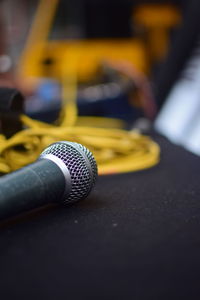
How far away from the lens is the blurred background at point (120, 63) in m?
1.16

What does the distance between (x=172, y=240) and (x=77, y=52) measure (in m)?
1.26

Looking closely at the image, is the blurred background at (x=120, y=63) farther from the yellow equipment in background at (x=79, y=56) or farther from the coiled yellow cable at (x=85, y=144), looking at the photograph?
the coiled yellow cable at (x=85, y=144)

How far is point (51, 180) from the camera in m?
0.50

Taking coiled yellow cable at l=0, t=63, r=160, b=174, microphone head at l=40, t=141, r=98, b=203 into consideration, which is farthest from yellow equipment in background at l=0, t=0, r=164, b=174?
Answer: microphone head at l=40, t=141, r=98, b=203

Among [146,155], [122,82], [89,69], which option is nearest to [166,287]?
[146,155]

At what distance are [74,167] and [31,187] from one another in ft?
0.18

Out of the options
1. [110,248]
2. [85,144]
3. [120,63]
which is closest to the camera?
[110,248]

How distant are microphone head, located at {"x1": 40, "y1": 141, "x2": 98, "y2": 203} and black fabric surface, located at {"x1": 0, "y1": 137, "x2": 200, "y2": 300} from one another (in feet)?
0.07

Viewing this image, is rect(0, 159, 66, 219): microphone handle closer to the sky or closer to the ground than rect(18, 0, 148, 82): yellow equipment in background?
closer to the sky

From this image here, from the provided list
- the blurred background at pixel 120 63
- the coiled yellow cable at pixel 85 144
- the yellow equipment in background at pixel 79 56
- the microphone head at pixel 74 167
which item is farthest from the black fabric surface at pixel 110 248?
the yellow equipment in background at pixel 79 56

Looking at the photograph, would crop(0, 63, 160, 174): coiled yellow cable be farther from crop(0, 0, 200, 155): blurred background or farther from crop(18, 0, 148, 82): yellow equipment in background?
crop(18, 0, 148, 82): yellow equipment in background

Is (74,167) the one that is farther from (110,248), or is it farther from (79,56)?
(79,56)

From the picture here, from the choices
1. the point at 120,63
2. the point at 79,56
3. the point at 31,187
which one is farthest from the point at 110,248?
the point at 79,56

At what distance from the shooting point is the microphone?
1.54 feet
